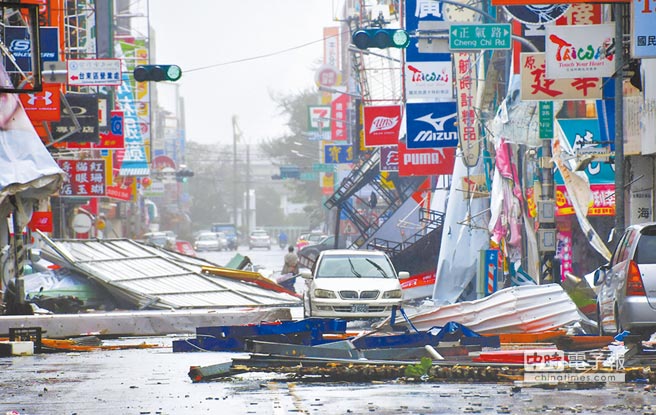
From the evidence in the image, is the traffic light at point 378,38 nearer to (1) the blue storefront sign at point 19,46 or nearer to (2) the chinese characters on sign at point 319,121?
(1) the blue storefront sign at point 19,46

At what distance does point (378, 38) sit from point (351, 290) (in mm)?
5119

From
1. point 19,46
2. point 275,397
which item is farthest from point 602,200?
point 275,397

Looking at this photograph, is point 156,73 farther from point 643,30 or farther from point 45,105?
point 643,30

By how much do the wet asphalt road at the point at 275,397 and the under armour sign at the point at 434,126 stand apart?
2054 centimetres

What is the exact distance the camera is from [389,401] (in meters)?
10.9

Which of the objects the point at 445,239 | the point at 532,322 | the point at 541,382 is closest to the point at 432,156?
the point at 445,239

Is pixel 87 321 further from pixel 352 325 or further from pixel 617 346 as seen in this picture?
pixel 617 346

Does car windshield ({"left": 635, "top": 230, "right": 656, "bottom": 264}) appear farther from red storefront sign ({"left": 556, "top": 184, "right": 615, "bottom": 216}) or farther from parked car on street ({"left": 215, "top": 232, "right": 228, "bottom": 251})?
parked car on street ({"left": 215, "top": 232, "right": 228, "bottom": 251})

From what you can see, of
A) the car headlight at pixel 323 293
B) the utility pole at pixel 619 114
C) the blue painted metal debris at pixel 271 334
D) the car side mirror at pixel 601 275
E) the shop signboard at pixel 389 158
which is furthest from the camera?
the shop signboard at pixel 389 158

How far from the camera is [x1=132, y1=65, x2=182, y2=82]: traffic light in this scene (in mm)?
28156

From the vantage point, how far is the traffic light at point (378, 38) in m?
23.4

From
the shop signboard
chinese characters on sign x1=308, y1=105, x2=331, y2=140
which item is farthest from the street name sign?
chinese characters on sign x1=308, y1=105, x2=331, y2=140

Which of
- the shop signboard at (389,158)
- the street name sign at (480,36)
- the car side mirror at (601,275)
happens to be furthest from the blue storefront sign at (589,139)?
the shop signboard at (389,158)

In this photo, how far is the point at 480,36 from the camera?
985 inches
